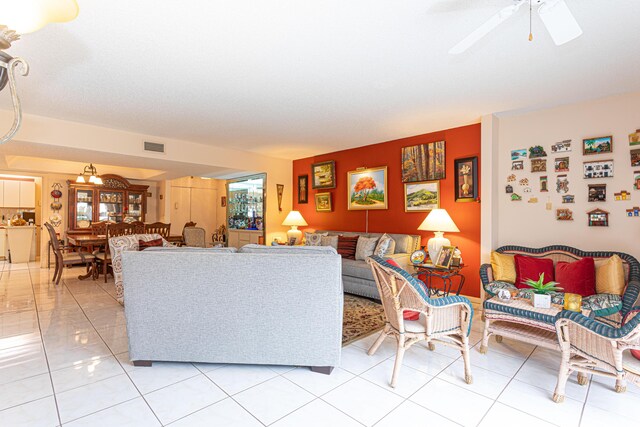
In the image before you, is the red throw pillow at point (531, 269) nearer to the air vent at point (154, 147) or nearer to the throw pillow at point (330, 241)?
the throw pillow at point (330, 241)

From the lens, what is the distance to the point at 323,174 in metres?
6.35

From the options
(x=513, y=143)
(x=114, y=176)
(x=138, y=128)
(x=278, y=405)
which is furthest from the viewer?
(x=114, y=176)

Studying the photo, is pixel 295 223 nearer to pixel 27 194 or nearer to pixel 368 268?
pixel 368 268

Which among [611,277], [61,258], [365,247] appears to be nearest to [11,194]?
[61,258]

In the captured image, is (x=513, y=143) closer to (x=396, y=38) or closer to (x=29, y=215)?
(x=396, y=38)

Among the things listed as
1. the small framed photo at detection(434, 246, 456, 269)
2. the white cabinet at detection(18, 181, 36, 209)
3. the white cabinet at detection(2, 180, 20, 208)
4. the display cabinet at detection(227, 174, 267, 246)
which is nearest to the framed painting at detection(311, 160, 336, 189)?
the display cabinet at detection(227, 174, 267, 246)

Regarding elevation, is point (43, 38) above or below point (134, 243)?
above

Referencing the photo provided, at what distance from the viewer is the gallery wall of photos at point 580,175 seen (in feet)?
11.0

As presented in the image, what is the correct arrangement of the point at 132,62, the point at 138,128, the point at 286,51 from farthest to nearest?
the point at 138,128 → the point at 132,62 → the point at 286,51

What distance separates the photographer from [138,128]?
4.63m

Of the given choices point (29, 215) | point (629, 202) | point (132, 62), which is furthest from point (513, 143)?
point (29, 215)

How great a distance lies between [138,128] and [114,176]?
3780mm

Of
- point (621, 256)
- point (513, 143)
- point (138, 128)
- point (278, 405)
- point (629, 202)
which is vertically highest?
point (138, 128)

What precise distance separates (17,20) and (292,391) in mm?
2266
